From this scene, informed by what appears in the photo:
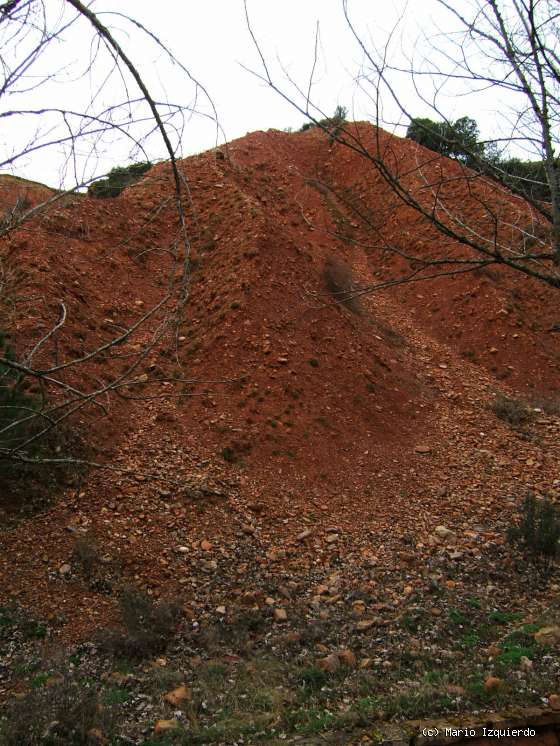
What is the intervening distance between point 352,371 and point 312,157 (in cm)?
1020

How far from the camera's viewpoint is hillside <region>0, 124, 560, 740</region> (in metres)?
6.03

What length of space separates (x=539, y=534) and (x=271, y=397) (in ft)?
12.9

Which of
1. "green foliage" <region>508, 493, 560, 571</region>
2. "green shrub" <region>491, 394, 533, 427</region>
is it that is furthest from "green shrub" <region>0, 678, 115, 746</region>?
"green shrub" <region>491, 394, 533, 427</region>

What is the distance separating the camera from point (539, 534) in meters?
6.79

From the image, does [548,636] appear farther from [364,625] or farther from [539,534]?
[539,534]

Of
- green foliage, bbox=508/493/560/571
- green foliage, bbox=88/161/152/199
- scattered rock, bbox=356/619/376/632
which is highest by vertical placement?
green foliage, bbox=88/161/152/199

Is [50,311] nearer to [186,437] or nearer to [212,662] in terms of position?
[186,437]

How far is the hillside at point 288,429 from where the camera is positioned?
603 cm

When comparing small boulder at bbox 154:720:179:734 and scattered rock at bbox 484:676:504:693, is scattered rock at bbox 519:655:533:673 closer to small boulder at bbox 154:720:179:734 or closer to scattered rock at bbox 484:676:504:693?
scattered rock at bbox 484:676:504:693

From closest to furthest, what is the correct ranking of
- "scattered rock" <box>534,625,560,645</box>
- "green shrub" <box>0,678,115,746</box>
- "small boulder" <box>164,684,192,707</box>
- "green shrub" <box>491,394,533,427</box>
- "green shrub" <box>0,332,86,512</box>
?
"green shrub" <box>0,678,115,746</box> < "small boulder" <box>164,684,192,707</box> < "scattered rock" <box>534,625,560,645</box> < "green shrub" <box>0,332,86,512</box> < "green shrub" <box>491,394,533,427</box>

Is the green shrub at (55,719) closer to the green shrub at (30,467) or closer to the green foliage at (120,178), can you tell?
the green shrub at (30,467)

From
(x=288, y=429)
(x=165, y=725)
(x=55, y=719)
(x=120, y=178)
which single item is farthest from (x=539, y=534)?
(x=120, y=178)

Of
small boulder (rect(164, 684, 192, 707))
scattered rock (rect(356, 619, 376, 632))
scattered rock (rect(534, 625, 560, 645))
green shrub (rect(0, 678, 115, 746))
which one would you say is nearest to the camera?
green shrub (rect(0, 678, 115, 746))

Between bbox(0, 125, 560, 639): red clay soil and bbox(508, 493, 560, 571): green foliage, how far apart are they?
1.11 ft
